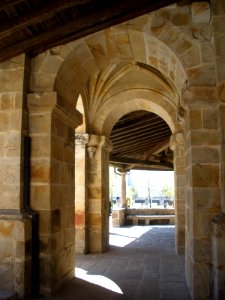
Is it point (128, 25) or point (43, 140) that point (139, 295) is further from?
point (128, 25)

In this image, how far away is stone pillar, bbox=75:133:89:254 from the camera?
22.6 feet

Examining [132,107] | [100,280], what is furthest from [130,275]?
[132,107]

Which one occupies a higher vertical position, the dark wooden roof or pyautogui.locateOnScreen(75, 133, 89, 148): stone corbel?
the dark wooden roof

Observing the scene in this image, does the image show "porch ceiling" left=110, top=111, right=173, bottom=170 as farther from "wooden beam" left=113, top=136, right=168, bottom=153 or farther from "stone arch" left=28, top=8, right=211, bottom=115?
"stone arch" left=28, top=8, right=211, bottom=115

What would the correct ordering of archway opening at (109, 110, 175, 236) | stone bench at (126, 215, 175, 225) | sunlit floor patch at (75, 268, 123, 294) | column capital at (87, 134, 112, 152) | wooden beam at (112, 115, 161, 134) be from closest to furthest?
sunlit floor patch at (75, 268, 123, 294) < column capital at (87, 134, 112, 152) < wooden beam at (112, 115, 161, 134) < archway opening at (109, 110, 175, 236) < stone bench at (126, 215, 175, 225)

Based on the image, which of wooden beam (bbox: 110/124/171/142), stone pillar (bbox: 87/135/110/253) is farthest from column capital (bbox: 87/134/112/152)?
wooden beam (bbox: 110/124/171/142)

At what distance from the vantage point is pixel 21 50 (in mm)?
3811

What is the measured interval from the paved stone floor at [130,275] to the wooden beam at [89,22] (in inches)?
108

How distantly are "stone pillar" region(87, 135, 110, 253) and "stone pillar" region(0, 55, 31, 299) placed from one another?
323 centimetres

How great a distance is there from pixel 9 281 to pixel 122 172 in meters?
10.3

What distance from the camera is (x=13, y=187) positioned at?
3.72 metres

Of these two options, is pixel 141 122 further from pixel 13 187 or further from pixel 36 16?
pixel 36 16

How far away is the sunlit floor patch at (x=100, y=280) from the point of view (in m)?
4.15

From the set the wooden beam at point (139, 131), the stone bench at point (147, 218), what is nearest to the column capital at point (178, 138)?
the wooden beam at point (139, 131)
